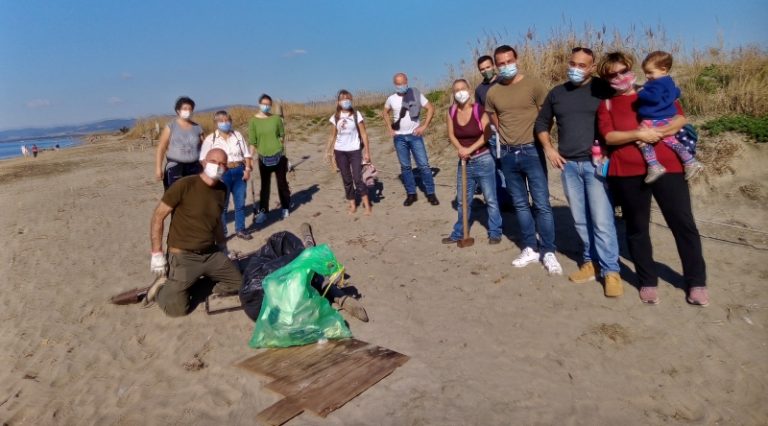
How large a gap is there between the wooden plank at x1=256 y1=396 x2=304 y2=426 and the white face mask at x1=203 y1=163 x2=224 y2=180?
2.34 meters

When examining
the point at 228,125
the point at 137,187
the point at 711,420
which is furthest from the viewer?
the point at 137,187

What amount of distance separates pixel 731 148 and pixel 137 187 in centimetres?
1170

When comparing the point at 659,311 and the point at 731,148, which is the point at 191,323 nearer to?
the point at 659,311

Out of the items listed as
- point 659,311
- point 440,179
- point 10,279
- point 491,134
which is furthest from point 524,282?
point 10,279

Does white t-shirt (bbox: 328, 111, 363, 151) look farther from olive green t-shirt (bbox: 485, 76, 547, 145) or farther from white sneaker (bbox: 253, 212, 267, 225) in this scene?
olive green t-shirt (bbox: 485, 76, 547, 145)

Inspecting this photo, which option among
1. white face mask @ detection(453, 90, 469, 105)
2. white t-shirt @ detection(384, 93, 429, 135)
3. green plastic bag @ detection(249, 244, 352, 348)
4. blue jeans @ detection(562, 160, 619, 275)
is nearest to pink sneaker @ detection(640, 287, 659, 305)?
blue jeans @ detection(562, 160, 619, 275)

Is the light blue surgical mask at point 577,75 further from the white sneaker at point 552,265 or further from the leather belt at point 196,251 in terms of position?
the leather belt at point 196,251

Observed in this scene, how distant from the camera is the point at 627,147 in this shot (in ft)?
14.1

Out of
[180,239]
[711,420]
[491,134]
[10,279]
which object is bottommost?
[711,420]

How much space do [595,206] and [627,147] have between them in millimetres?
591

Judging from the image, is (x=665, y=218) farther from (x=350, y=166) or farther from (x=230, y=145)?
(x=230, y=145)

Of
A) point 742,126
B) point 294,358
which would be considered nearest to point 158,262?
point 294,358

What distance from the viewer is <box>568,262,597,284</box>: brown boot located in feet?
16.7

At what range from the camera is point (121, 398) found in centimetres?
391
